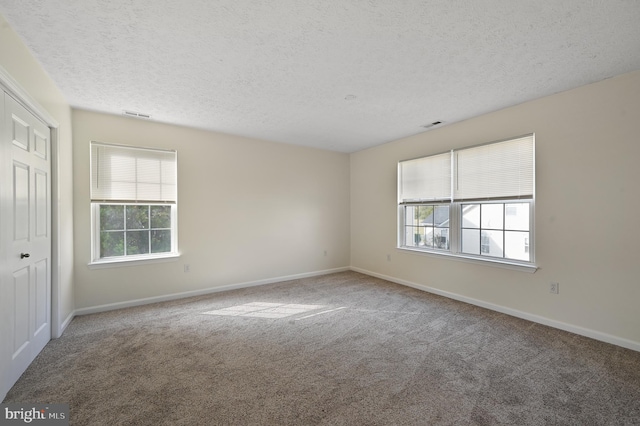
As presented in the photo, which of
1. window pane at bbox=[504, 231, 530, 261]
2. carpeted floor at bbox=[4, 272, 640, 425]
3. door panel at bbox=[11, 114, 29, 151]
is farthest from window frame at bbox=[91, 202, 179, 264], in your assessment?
window pane at bbox=[504, 231, 530, 261]

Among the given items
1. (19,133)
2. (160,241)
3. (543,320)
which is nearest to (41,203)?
(19,133)

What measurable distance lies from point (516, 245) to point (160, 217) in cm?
508

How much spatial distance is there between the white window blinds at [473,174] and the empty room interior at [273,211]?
29 millimetres

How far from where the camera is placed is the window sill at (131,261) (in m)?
3.62

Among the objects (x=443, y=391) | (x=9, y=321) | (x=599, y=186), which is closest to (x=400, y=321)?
(x=443, y=391)

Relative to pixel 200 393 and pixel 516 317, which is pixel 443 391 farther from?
pixel 516 317

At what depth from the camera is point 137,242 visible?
400cm

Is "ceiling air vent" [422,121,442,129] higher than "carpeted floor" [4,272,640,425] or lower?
higher

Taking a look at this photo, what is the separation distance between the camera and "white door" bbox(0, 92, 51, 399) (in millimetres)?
1977

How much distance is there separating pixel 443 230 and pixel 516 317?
1522 mm

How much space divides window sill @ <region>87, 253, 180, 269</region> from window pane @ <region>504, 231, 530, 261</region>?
187 inches

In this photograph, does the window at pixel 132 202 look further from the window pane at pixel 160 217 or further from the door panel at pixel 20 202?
the door panel at pixel 20 202

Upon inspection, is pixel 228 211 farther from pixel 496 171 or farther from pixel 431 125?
pixel 496 171

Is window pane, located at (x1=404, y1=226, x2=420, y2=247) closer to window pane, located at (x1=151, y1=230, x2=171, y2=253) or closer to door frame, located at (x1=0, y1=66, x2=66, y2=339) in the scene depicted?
window pane, located at (x1=151, y1=230, x2=171, y2=253)
